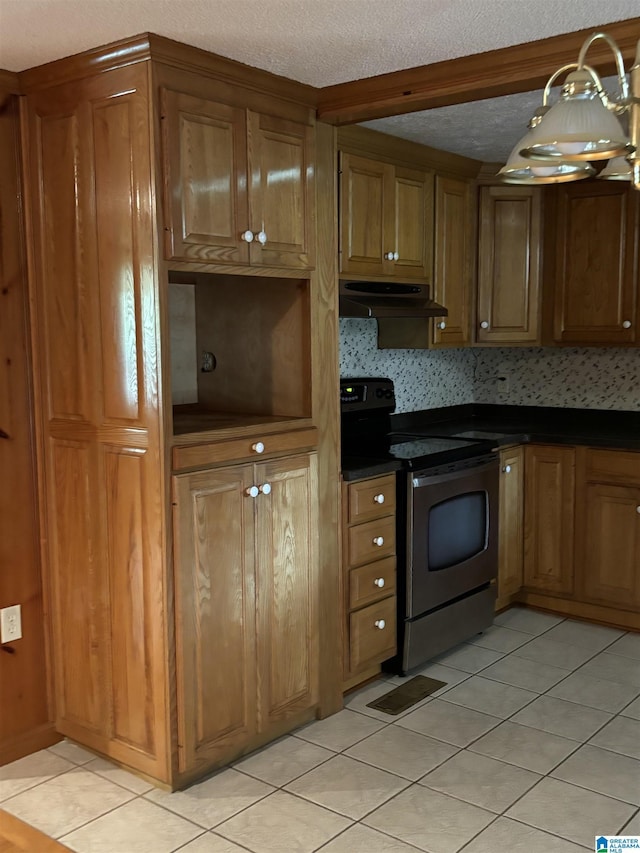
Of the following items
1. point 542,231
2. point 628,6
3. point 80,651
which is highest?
point 628,6

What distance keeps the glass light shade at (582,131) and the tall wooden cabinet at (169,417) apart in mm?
1418

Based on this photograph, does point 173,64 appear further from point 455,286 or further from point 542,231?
point 542,231

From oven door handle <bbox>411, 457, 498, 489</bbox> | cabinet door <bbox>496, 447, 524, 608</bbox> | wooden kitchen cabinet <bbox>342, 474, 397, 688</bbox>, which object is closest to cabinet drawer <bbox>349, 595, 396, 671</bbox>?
wooden kitchen cabinet <bbox>342, 474, 397, 688</bbox>

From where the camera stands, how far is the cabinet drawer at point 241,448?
8.34ft

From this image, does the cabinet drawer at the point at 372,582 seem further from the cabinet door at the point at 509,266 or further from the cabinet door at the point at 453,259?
the cabinet door at the point at 509,266

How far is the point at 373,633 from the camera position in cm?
334

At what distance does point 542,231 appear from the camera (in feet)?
14.3

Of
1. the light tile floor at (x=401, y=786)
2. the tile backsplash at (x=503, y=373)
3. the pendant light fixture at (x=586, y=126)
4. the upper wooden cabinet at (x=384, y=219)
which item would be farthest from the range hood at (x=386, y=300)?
the pendant light fixture at (x=586, y=126)

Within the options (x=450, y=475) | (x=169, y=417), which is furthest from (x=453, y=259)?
(x=169, y=417)

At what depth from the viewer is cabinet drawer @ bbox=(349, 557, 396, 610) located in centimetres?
325

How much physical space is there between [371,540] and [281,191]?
1.35 metres

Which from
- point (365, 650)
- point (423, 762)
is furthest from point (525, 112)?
point (423, 762)

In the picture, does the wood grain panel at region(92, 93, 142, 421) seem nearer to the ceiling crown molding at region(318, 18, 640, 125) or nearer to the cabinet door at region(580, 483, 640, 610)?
the ceiling crown molding at region(318, 18, 640, 125)

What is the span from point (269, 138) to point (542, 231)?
2065 mm
